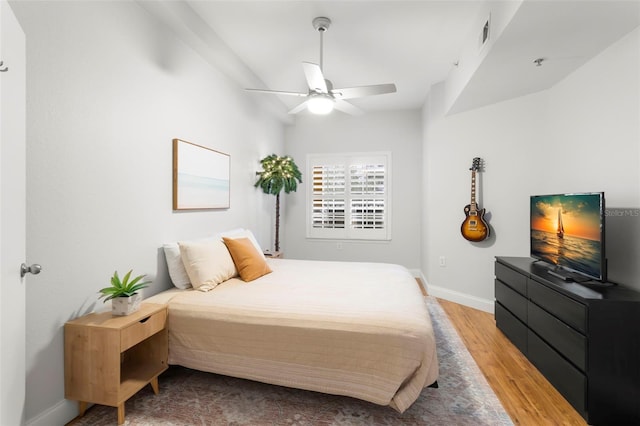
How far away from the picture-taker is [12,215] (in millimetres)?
1361

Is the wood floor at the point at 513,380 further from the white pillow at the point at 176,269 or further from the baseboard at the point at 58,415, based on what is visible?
the baseboard at the point at 58,415

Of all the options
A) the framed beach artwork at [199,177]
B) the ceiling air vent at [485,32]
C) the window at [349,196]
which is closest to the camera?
the ceiling air vent at [485,32]

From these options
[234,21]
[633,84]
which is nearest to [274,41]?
[234,21]

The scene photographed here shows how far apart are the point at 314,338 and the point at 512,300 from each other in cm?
197

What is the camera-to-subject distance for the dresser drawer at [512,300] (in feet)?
8.27

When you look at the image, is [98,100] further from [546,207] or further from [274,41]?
[546,207]

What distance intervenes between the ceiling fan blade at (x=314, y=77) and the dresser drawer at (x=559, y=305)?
7.55ft

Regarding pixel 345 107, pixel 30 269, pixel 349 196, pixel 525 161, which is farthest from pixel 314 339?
pixel 349 196

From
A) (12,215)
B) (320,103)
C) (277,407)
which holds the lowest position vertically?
(277,407)

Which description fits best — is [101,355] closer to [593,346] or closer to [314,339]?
[314,339]

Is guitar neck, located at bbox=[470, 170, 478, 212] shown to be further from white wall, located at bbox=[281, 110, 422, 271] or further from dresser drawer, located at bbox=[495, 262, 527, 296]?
white wall, located at bbox=[281, 110, 422, 271]
